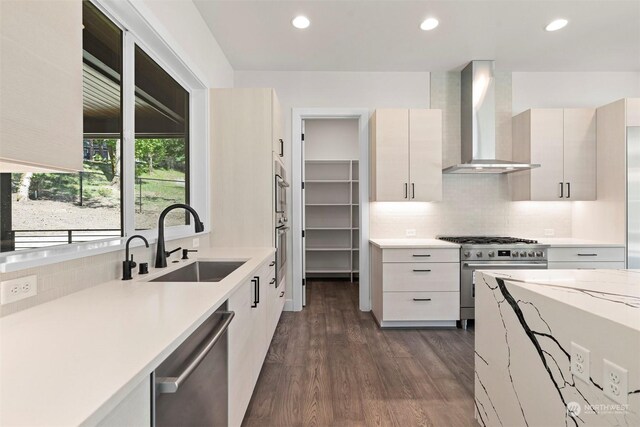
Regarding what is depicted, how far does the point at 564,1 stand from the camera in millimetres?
2496

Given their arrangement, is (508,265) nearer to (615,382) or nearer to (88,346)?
(615,382)

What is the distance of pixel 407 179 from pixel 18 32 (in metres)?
3.20

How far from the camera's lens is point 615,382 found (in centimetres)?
91

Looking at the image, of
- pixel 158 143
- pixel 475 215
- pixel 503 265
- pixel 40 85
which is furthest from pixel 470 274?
pixel 40 85

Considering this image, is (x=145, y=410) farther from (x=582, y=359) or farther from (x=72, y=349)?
(x=582, y=359)

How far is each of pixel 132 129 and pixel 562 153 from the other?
4122mm

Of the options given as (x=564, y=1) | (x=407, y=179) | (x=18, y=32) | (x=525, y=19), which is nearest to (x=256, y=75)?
(x=407, y=179)

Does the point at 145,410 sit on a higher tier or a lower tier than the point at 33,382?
lower

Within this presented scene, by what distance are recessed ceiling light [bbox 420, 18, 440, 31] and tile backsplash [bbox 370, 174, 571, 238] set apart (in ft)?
5.46

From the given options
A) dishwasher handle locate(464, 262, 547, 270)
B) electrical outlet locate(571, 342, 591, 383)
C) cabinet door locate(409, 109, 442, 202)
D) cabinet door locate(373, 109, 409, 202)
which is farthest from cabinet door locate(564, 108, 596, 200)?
electrical outlet locate(571, 342, 591, 383)

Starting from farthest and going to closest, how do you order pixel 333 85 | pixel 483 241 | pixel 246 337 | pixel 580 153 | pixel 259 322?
pixel 333 85
pixel 580 153
pixel 483 241
pixel 259 322
pixel 246 337

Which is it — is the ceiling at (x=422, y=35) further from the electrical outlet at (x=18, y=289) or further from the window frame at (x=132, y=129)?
the electrical outlet at (x=18, y=289)

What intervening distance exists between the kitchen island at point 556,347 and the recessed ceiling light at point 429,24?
2297mm

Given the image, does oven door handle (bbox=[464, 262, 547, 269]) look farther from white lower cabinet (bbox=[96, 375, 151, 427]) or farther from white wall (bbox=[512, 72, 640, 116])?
white lower cabinet (bbox=[96, 375, 151, 427])
